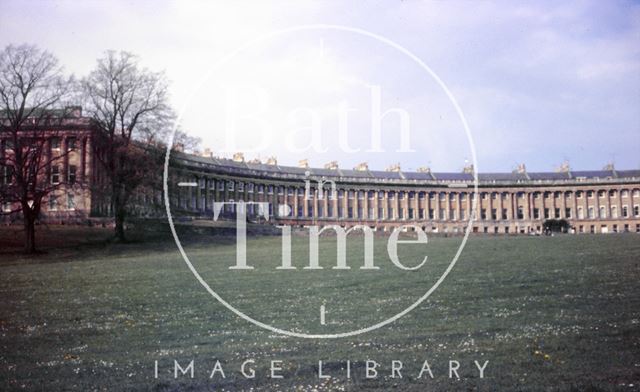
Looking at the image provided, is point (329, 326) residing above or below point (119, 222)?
below

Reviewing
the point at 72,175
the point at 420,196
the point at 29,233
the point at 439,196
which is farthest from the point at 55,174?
the point at 420,196

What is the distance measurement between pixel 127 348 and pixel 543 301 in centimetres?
975

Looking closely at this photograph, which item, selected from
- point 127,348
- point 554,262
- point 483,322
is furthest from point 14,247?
point 554,262

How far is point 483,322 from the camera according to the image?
496 inches

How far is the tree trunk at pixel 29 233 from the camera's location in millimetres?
25028

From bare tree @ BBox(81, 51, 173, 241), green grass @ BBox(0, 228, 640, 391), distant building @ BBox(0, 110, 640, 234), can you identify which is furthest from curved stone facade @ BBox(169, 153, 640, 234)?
green grass @ BBox(0, 228, 640, 391)

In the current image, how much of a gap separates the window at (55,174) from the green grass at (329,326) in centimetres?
806

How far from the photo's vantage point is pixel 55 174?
28.9 meters

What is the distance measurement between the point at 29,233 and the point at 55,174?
15.7 feet

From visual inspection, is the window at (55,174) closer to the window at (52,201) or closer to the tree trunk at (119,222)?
the window at (52,201)

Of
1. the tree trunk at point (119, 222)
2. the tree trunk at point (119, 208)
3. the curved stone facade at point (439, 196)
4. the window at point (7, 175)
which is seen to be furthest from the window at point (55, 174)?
the curved stone facade at point (439, 196)

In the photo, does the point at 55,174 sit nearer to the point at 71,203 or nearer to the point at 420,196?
the point at 71,203

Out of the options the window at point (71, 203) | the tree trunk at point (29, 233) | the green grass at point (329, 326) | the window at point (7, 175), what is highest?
the window at point (7, 175)

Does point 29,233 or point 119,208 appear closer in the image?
point 29,233
